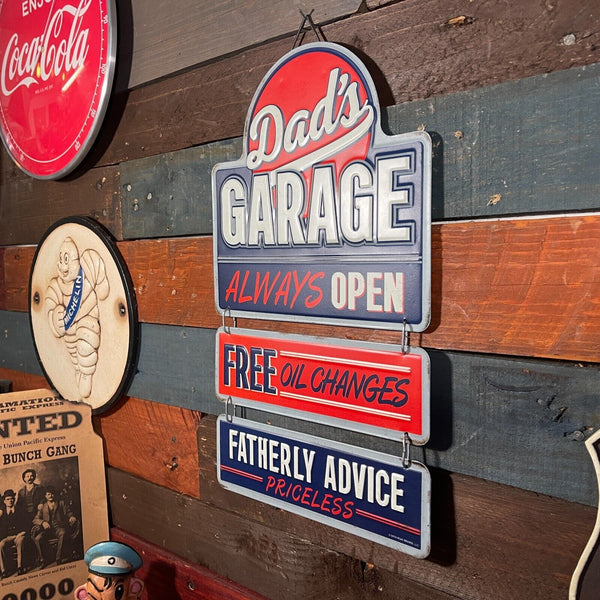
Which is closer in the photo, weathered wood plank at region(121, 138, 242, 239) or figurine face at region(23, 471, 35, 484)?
weathered wood plank at region(121, 138, 242, 239)

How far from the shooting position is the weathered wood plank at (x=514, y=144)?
759 mm

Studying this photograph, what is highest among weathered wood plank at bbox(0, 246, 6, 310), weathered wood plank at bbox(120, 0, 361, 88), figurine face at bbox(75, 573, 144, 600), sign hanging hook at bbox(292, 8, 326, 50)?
weathered wood plank at bbox(120, 0, 361, 88)

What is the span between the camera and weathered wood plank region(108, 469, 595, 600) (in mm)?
821

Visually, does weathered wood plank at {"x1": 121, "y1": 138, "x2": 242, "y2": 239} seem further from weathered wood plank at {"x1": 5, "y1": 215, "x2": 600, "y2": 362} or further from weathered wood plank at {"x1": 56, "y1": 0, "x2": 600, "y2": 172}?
weathered wood plank at {"x1": 5, "y1": 215, "x2": 600, "y2": 362}

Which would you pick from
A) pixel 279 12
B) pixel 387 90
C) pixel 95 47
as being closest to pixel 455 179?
pixel 387 90

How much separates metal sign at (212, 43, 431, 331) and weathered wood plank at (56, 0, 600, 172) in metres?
0.05

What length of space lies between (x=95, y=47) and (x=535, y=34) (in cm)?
98

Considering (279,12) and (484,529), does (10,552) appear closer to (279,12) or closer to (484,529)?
(484,529)

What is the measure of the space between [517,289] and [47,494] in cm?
115

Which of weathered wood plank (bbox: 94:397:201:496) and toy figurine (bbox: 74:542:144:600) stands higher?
weathered wood plank (bbox: 94:397:201:496)

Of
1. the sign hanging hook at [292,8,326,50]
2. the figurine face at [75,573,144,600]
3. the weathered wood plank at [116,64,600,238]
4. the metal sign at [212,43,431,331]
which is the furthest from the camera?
the figurine face at [75,573,144,600]

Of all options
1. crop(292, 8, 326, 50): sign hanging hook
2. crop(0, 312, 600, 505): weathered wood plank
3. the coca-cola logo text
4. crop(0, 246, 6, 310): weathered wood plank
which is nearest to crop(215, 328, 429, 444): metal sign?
crop(0, 312, 600, 505): weathered wood plank

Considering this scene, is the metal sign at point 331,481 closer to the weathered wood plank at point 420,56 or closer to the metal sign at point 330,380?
the metal sign at point 330,380

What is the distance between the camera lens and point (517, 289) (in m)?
0.82
